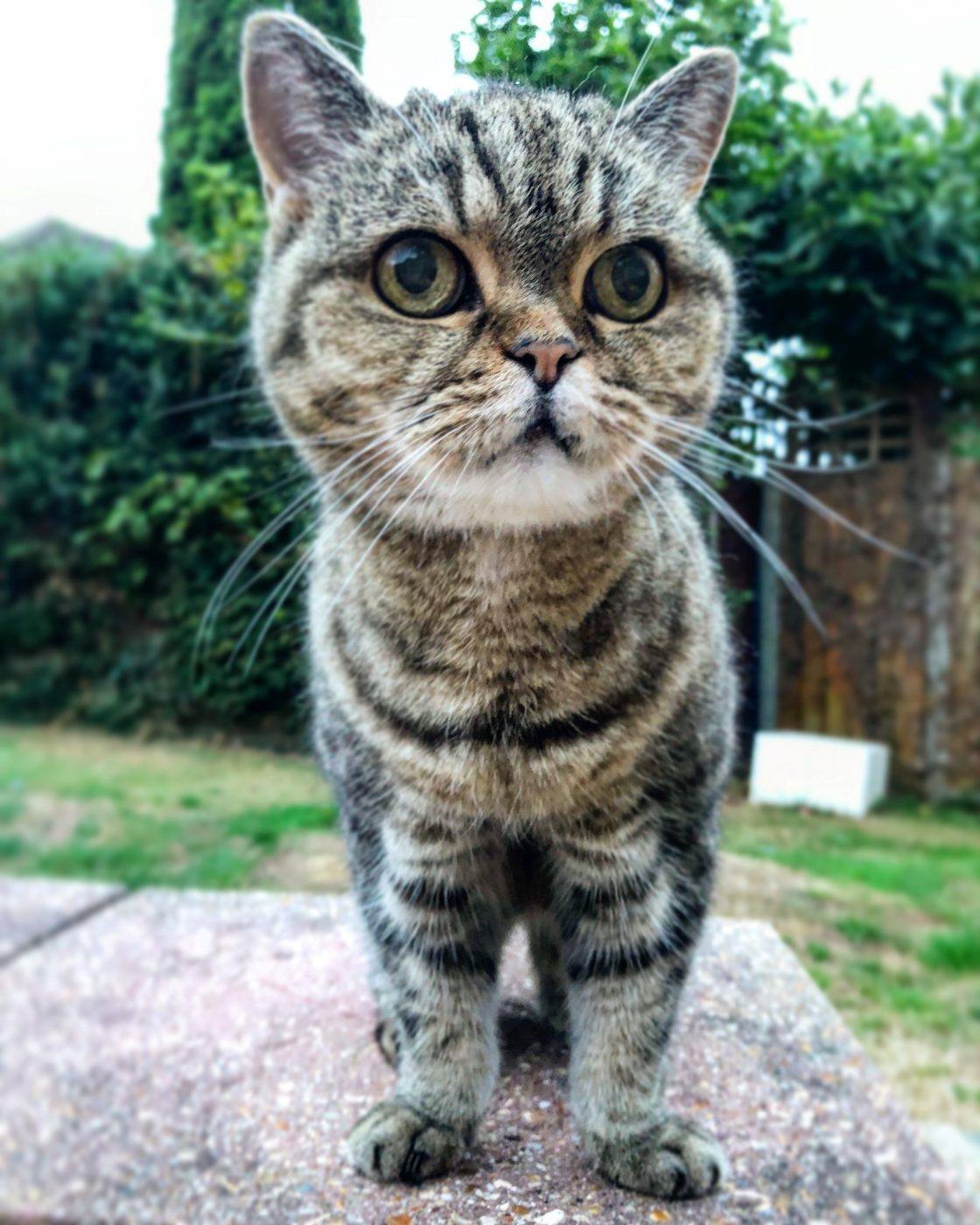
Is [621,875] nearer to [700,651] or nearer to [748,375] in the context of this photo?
[700,651]

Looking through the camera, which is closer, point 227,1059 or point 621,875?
point 621,875

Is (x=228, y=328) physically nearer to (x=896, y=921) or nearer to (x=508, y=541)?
(x=508, y=541)

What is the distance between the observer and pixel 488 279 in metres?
0.67

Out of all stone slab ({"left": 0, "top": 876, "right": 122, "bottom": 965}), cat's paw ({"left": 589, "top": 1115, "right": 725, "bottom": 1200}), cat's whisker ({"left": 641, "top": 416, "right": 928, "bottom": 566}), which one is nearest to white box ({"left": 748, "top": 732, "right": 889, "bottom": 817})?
cat's whisker ({"left": 641, "top": 416, "right": 928, "bottom": 566})

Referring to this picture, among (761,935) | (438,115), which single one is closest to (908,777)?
(761,935)

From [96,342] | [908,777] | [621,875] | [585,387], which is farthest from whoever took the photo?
[96,342]

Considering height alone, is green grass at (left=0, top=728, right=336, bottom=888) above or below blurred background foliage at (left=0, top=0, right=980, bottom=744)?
below

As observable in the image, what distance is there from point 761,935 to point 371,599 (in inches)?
26.3

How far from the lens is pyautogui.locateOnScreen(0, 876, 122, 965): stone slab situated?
4.43 feet

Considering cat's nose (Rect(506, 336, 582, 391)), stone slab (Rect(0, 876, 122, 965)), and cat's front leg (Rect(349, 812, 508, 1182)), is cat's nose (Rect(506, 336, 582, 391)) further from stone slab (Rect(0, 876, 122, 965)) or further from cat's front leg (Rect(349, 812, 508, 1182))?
stone slab (Rect(0, 876, 122, 965))

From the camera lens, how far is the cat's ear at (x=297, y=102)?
2.32ft

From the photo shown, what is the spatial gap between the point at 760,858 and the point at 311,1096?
Result: 53 centimetres

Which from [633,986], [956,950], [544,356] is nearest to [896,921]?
[956,950]

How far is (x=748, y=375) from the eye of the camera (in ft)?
2.80
